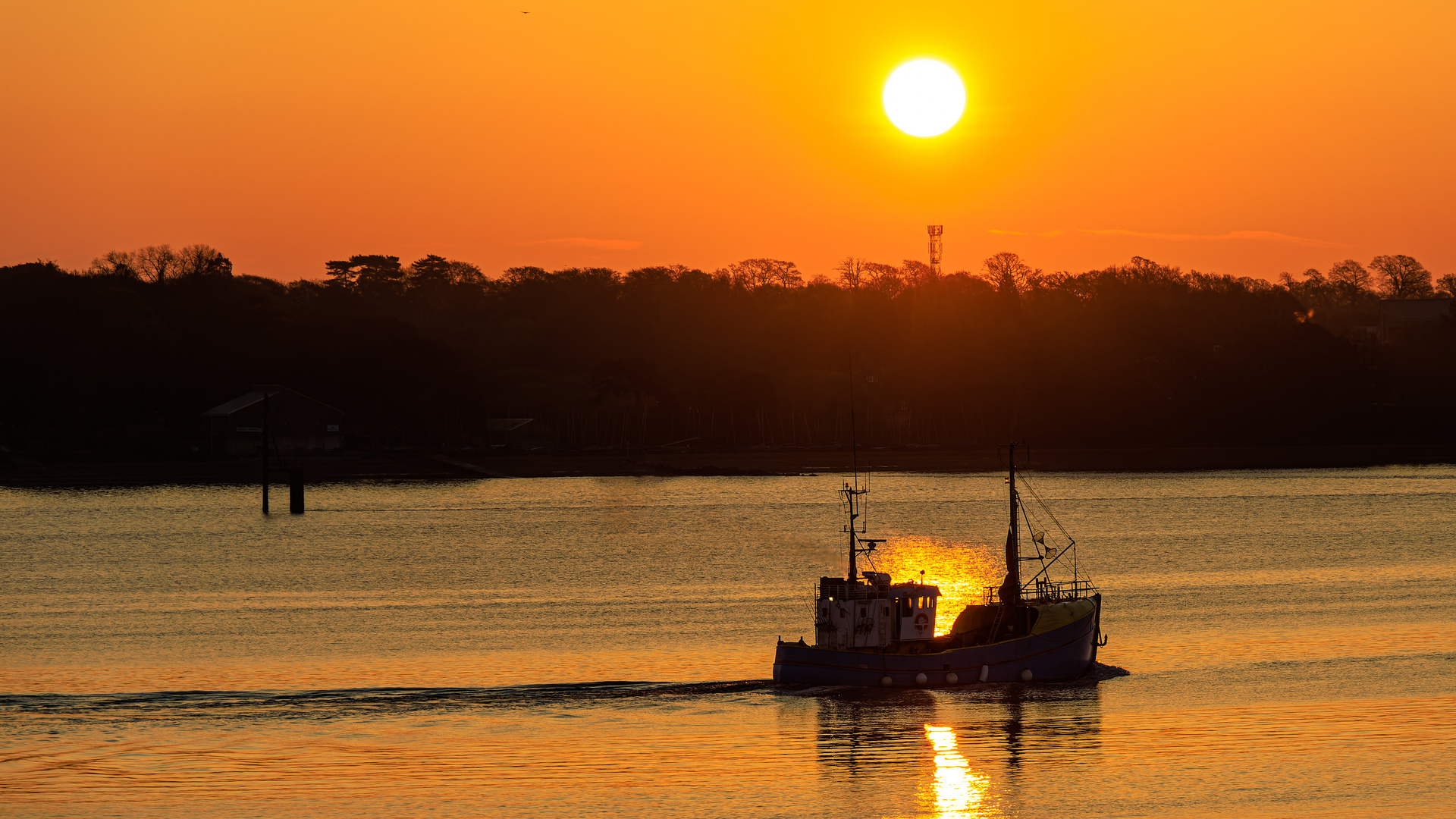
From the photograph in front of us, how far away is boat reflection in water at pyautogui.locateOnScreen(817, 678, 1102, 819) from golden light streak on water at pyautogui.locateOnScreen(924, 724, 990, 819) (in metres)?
0.04

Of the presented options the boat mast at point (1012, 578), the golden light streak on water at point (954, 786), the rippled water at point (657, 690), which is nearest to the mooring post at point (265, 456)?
the rippled water at point (657, 690)

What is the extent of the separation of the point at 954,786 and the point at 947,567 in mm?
54054

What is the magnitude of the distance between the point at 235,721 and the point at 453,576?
40584 mm

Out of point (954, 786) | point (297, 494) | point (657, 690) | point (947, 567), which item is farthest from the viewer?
point (297, 494)

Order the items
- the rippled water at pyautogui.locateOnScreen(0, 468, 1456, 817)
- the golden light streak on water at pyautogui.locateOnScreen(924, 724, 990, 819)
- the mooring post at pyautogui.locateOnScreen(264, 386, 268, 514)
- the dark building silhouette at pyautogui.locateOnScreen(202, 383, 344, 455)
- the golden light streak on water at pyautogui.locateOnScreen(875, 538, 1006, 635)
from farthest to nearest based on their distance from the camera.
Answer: the dark building silhouette at pyautogui.locateOnScreen(202, 383, 344, 455)
the mooring post at pyautogui.locateOnScreen(264, 386, 268, 514)
the golden light streak on water at pyautogui.locateOnScreen(875, 538, 1006, 635)
the rippled water at pyautogui.locateOnScreen(0, 468, 1456, 817)
the golden light streak on water at pyautogui.locateOnScreen(924, 724, 990, 819)

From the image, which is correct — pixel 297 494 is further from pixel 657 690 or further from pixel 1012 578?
pixel 1012 578

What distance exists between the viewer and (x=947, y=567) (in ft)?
291

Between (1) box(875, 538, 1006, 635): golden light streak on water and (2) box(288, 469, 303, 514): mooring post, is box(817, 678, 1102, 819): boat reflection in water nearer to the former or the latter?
(1) box(875, 538, 1006, 635): golden light streak on water

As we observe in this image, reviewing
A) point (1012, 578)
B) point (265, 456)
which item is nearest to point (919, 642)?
point (1012, 578)

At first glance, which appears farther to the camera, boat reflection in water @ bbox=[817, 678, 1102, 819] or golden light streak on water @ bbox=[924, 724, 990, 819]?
boat reflection in water @ bbox=[817, 678, 1102, 819]

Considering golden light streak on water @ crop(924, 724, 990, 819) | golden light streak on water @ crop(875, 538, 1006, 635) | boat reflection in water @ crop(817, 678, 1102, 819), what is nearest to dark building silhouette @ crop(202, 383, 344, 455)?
golden light streak on water @ crop(875, 538, 1006, 635)

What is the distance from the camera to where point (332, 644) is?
191 ft

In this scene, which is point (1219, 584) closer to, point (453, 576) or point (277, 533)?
point (453, 576)

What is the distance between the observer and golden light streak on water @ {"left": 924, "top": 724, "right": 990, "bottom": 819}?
3312 centimetres
